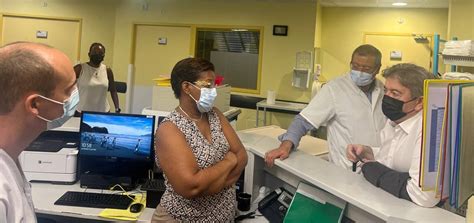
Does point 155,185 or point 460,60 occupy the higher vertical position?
point 460,60

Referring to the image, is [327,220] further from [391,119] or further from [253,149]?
[253,149]

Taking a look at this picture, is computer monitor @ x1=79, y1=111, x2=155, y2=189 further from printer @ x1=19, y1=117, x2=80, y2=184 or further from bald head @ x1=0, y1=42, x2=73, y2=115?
bald head @ x1=0, y1=42, x2=73, y2=115

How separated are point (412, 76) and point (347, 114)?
72 centimetres

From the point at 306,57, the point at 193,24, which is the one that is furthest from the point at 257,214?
the point at 193,24

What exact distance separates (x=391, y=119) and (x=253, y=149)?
0.76 m

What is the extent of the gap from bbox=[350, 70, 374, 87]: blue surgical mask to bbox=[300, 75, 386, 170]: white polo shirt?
0.09 ft

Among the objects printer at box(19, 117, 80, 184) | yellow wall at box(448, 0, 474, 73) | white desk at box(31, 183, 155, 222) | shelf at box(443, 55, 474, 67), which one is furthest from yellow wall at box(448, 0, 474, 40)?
printer at box(19, 117, 80, 184)

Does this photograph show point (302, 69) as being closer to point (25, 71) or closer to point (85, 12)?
point (85, 12)

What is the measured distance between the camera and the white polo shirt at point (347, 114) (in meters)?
2.16

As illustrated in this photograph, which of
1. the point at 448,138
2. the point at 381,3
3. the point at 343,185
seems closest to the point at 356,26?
the point at 381,3

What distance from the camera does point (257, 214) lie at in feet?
6.51

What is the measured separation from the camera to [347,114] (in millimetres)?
2174

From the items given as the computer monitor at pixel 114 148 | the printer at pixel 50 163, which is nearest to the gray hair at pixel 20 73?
the computer monitor at pixel 114 148

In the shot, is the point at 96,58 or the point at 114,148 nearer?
the point at 114,148
